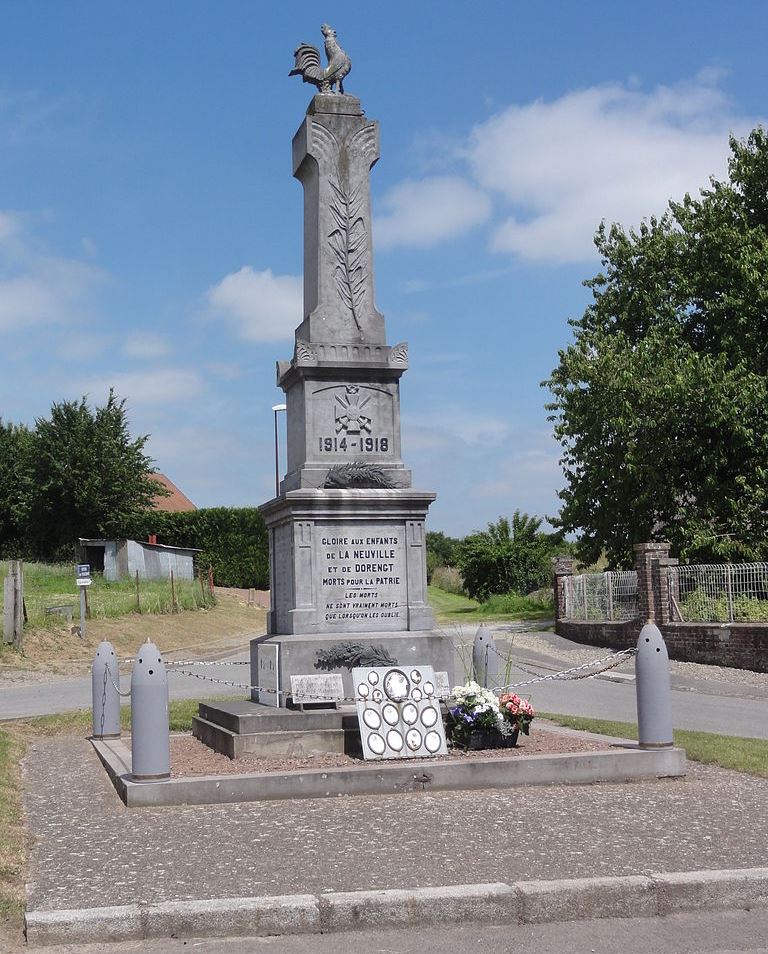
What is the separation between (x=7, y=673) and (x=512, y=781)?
1615 cm

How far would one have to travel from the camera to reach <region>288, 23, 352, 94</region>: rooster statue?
39.9 feet

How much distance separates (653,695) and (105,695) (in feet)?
19.5

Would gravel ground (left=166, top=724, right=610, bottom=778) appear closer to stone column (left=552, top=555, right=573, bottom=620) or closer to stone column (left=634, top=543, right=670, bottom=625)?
stone column (left=634, top=543, right=670, bottom=625)

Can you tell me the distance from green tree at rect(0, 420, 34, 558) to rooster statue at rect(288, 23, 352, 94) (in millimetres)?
39169

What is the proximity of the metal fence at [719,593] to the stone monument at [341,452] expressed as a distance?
1202 cm

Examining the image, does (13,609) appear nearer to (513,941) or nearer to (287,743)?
(287,743)

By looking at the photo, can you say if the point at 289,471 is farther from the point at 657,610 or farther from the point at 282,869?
the point at 657,610

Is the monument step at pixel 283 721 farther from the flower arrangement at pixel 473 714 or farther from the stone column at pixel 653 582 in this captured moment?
the stone column at pixel 653 582

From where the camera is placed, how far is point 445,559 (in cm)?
8019

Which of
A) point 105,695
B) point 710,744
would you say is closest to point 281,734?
point 105,695

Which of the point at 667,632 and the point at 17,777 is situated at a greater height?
the point at 667,632

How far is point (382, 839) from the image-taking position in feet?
21.4

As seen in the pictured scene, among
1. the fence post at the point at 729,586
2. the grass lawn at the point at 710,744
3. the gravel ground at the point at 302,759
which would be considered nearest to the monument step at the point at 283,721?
the gravel ground at the point at 302,759

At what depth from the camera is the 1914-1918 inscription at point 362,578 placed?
10570 mm
